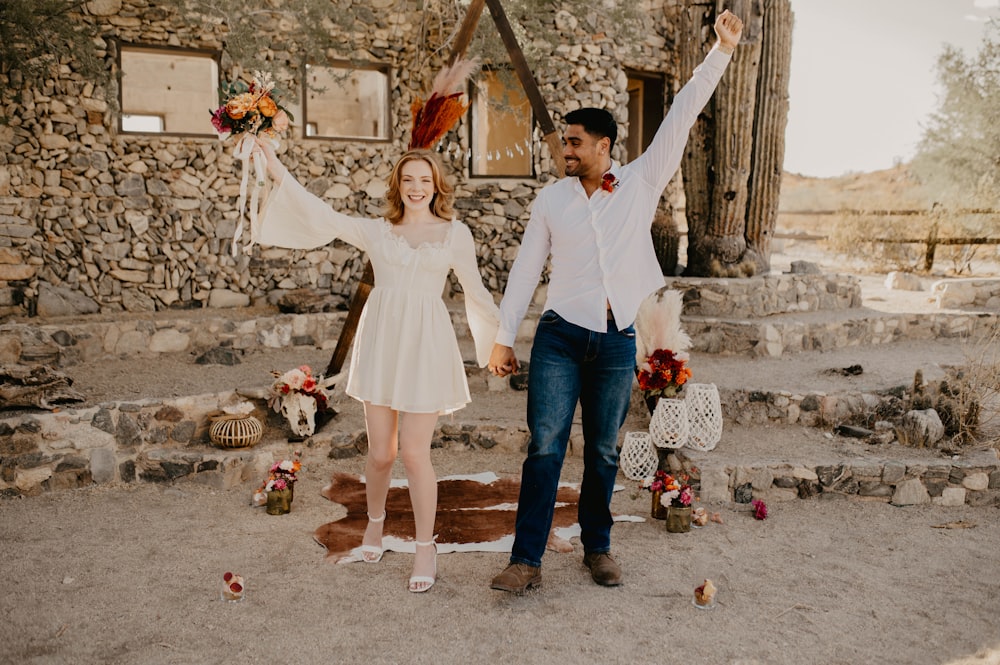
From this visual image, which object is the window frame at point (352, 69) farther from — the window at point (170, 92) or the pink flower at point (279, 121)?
the pink flower at point (279, 121)

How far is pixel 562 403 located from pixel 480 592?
0.99 m

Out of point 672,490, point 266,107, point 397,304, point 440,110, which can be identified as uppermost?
point 440,110

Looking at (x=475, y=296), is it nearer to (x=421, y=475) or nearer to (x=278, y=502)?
(x=421, y=475)

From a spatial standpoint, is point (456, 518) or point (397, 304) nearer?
point (397, 304)

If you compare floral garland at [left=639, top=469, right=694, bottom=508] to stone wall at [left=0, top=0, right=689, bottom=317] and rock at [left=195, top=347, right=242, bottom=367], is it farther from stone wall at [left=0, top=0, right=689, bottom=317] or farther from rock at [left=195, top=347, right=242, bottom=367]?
stone wall at [left=0, top=0, right=689, bottom=317]

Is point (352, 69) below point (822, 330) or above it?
above

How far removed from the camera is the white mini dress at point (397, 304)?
3.65 m

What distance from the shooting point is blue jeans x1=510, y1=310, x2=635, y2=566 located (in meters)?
3.47

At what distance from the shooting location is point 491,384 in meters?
6.99

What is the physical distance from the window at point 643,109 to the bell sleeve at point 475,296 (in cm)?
748

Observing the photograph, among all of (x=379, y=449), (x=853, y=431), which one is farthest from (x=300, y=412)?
(x=853, y=431)

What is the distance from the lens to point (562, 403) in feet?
11.4

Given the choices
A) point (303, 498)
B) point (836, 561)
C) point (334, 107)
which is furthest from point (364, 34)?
point (836, 561)

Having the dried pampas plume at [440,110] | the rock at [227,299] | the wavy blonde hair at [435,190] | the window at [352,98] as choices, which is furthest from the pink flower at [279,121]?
the rock at [227,299]
